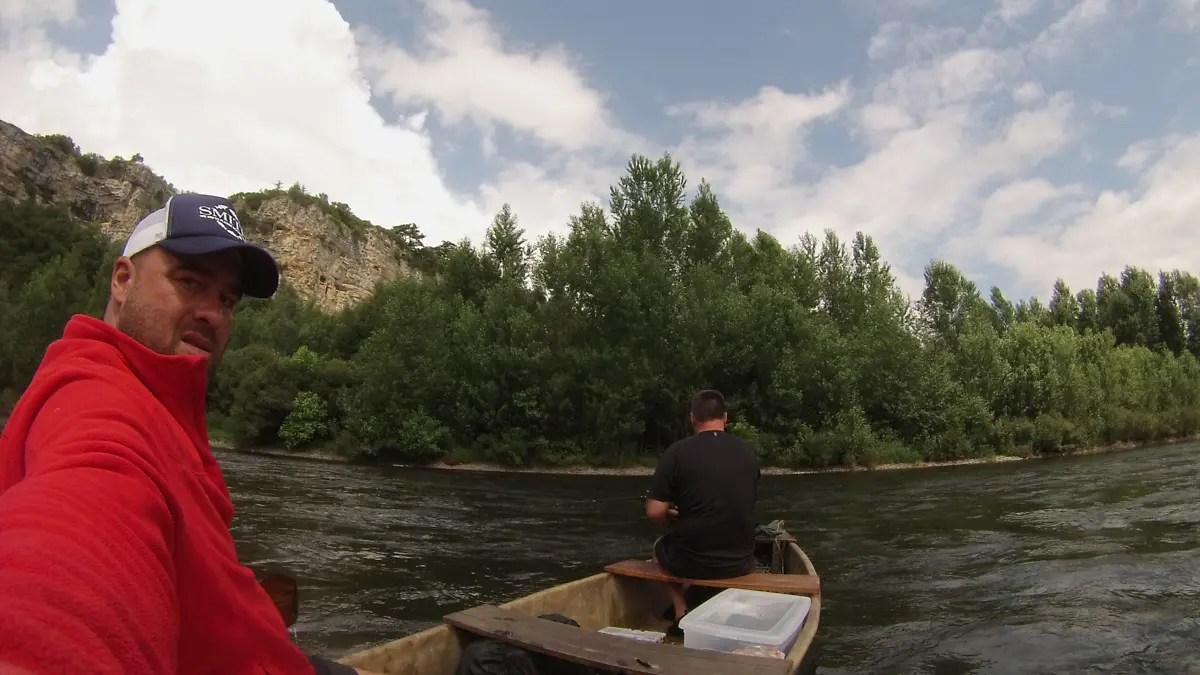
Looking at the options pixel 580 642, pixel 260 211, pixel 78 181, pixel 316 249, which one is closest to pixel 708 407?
pixel 580 642

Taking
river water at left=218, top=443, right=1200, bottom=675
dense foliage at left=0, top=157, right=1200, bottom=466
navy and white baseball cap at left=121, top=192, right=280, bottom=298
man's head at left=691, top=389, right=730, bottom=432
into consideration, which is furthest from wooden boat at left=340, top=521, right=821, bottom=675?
dense foliage at left=0, top=157, right=1200, bottom=466

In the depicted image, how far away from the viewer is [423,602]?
29.6ft

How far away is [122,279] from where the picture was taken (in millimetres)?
1772

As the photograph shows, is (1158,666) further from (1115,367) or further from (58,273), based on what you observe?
(58,273)

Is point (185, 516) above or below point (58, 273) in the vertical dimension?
below

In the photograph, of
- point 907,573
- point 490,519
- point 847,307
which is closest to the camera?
point 907,573

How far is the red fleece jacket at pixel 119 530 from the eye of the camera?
0.94 metres

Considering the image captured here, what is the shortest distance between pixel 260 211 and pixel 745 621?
95.6 meters

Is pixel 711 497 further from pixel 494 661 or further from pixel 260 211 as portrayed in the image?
pixel 260 211

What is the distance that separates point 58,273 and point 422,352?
38.8 meters

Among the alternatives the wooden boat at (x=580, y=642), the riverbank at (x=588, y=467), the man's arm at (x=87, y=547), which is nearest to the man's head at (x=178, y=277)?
the man's arm at (x=87, y=547)

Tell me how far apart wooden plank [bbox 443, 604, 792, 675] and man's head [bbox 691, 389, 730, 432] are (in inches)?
100

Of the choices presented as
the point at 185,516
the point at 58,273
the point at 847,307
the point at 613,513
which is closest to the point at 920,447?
the point at 847,307

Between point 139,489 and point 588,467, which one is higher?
point 139,489
